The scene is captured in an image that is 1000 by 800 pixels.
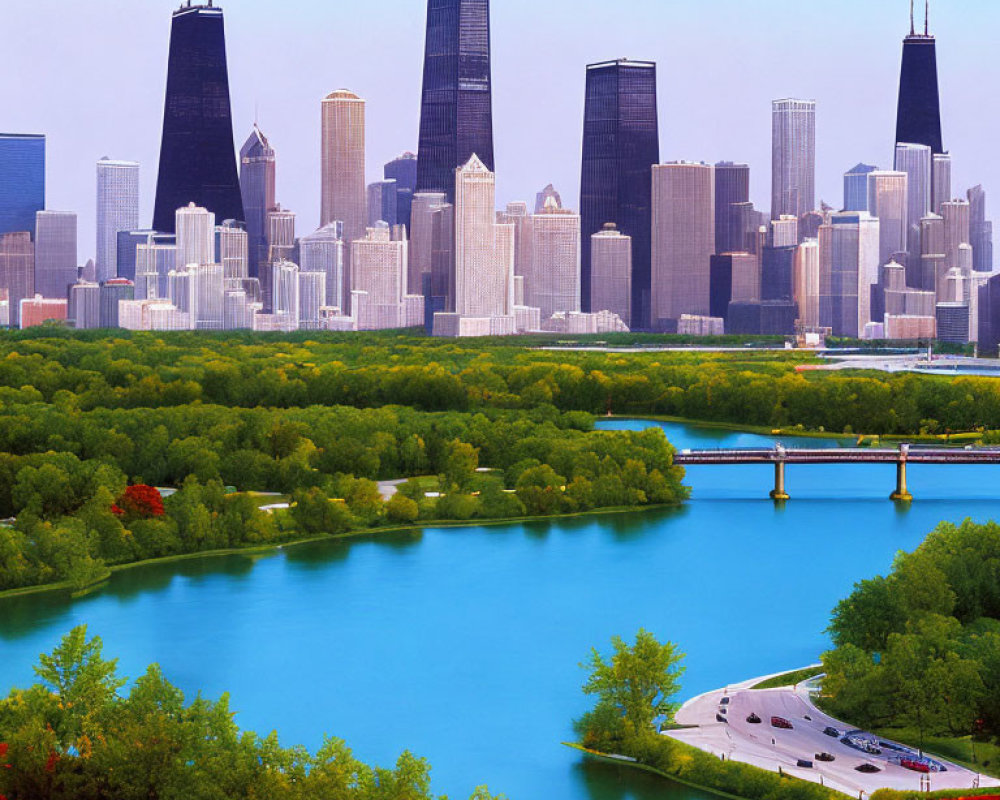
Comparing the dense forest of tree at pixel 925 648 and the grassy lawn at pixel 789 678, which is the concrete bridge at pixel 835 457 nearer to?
the dense forest of tree at pixel 925 648

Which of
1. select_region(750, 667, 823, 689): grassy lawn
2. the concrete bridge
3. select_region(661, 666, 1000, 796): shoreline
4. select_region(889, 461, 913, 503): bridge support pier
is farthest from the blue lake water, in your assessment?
the concrete bridge

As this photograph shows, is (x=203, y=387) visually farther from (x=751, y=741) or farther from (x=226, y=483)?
(x=751, y=741)

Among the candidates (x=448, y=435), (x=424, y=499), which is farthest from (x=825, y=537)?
(x=448, y=435)

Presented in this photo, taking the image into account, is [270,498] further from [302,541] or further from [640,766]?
[640,766]

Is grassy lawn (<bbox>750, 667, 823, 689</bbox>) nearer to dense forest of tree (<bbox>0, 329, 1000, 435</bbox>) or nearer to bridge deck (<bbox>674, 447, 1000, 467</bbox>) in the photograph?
bridge deck (<bbox>674, 447, 1000, 467</bbox>)

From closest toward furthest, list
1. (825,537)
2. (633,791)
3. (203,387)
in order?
1. (633,791)
2. (825,537)
3. (203,387)

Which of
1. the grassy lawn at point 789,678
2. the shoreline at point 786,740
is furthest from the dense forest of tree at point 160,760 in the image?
the grassy lawn at point 789,678
